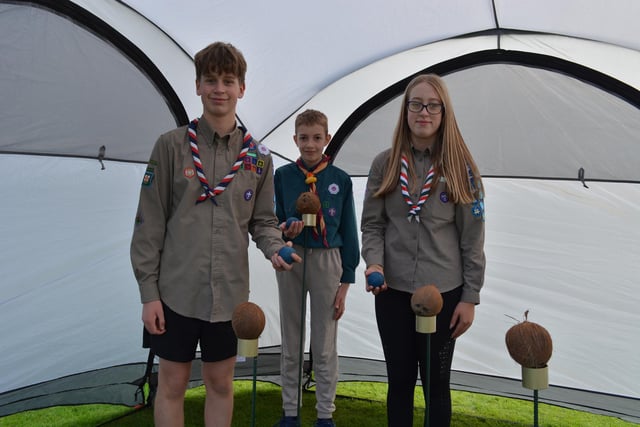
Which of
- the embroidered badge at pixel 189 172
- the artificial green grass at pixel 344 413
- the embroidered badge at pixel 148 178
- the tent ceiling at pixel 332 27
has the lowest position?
the artificial green grass at pixel 344 413

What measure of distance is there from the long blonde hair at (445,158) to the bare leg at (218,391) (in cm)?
80

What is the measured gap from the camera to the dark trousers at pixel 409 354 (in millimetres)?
2023

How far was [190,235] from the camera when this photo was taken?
6.23 ft

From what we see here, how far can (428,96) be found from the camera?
2076mm

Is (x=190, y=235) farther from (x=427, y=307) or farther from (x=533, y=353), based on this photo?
(x=533, y=353)

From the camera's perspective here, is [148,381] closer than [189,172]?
No

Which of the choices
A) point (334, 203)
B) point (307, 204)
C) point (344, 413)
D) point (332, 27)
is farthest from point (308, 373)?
point (307, 204)

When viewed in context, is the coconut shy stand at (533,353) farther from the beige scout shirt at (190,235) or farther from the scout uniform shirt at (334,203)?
the scout uniform shirt at (334,203)

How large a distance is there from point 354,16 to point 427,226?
151 cm

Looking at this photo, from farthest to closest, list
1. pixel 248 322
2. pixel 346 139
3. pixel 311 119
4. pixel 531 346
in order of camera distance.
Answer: pixel 346 139 → pixel 311 119 → pixel 248 322 → pixel 531 346

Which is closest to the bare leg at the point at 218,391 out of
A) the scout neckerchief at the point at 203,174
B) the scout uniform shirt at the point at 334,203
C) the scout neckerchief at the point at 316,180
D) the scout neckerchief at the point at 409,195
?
the scout neckerchief at the point at 203,174

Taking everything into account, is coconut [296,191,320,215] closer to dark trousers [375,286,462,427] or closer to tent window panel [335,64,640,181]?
dark trousers [375,286,462,427]

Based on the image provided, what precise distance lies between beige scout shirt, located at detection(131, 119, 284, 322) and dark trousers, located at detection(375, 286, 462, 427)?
1.58ft

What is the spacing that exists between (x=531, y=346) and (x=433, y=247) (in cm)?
92
